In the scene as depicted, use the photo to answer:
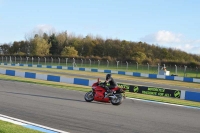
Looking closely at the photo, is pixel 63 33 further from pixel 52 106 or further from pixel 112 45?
pixel 52 106

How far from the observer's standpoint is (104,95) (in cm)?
1337

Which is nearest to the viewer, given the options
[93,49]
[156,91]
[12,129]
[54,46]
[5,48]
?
[12,129]

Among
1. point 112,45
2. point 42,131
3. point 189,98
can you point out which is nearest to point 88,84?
point 189,98

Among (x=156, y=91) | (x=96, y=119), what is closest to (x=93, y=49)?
(x=156, y=91)

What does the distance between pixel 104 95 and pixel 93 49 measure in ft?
255

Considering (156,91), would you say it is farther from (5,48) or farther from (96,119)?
(5,48)

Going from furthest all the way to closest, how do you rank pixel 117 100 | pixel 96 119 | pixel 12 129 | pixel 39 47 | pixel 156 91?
pixel 39 47
pixel 156 91
pixel 117 100
pixel 96 119
pixel 12 129

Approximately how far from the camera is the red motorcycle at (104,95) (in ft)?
43.0

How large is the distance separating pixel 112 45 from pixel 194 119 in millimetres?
77221

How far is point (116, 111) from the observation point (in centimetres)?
1118

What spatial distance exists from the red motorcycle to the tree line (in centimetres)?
5544

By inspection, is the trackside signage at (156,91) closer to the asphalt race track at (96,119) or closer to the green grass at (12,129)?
the asphalt race track at (96,119)

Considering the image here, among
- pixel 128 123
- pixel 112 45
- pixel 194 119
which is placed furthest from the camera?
pixel 112 45

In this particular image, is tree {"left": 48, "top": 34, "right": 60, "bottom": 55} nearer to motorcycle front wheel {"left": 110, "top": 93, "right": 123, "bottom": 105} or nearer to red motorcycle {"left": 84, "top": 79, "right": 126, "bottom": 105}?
red motorcycle {"left": 84, "top": 79, "right": 126, "bottom": 105}
